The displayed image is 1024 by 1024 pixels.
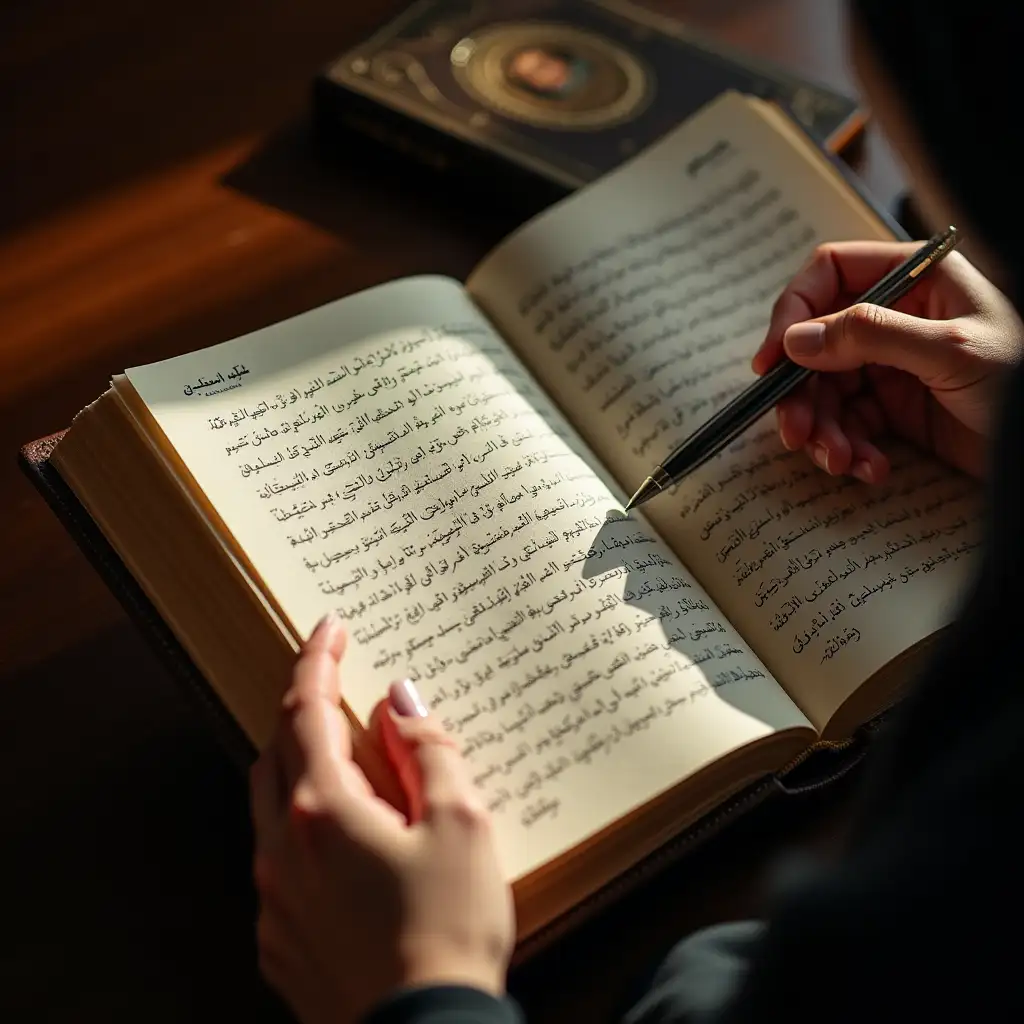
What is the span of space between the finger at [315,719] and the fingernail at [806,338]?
0.34m

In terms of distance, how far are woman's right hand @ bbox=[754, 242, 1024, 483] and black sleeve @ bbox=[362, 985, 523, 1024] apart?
39cm

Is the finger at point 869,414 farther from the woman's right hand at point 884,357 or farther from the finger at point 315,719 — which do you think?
the finger at point 315,719

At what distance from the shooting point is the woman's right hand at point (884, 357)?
71cm

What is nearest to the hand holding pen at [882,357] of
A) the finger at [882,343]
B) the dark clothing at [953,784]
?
the finger at [882,343]

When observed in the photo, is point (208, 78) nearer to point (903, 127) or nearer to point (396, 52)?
point (396, 52)

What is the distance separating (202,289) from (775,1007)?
2.14 feet

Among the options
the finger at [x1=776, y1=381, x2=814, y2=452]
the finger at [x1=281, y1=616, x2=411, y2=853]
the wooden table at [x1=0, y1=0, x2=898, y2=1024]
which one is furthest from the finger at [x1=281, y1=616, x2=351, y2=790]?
the finger at [x1=776, y1=381, x2=814, y2=452]

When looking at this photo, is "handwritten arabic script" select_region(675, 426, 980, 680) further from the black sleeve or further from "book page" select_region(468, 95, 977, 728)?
the black sleeve

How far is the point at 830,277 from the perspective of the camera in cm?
77

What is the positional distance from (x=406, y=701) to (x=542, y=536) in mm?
129

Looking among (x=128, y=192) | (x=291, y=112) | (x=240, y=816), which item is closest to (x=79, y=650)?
(x=240, y=816)

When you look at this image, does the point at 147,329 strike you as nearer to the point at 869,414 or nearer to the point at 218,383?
the point at 218,383

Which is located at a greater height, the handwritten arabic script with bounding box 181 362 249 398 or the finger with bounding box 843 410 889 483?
the handwritten arabic script with bounding box 181 362 249 398

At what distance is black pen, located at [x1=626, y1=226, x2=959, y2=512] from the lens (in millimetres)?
699
